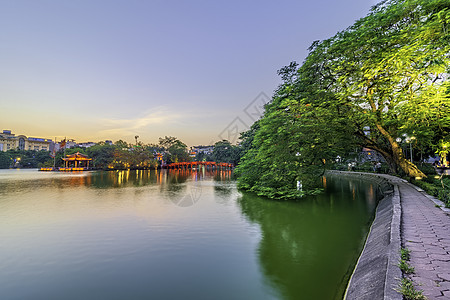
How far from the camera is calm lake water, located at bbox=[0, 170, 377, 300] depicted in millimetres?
4238

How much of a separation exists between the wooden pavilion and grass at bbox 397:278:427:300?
60.2 meters

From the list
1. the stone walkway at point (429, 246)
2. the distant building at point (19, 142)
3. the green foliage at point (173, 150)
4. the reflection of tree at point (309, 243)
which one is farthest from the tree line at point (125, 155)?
the stone walkway at point (429, 246)

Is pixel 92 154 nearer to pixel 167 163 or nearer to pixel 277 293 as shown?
pixel 167 163

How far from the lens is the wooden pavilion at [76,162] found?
51812 mm

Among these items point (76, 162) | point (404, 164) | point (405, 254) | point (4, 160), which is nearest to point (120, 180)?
point (404, 164)

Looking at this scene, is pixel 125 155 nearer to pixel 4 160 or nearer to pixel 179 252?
pixel 4 160

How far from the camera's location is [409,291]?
8.29 feet

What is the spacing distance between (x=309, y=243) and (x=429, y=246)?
2892mm

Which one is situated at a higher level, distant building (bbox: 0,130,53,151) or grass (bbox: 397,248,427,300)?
distant building (bbox: 0,130,53,151)

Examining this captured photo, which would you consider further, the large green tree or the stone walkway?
the large green tree

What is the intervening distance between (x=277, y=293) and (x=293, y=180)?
31.9 ft

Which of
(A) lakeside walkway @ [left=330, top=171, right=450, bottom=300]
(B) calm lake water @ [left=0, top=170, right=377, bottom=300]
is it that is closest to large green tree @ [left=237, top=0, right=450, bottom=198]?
(B) calm lake water @ [left=0, top=170, right=377, bottom=300]

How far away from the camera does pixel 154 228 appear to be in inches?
319

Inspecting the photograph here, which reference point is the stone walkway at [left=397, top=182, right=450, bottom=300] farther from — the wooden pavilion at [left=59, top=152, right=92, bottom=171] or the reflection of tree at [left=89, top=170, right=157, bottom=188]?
the wooden pavilion at [left=59, top=152, right=92, bottom=171]
